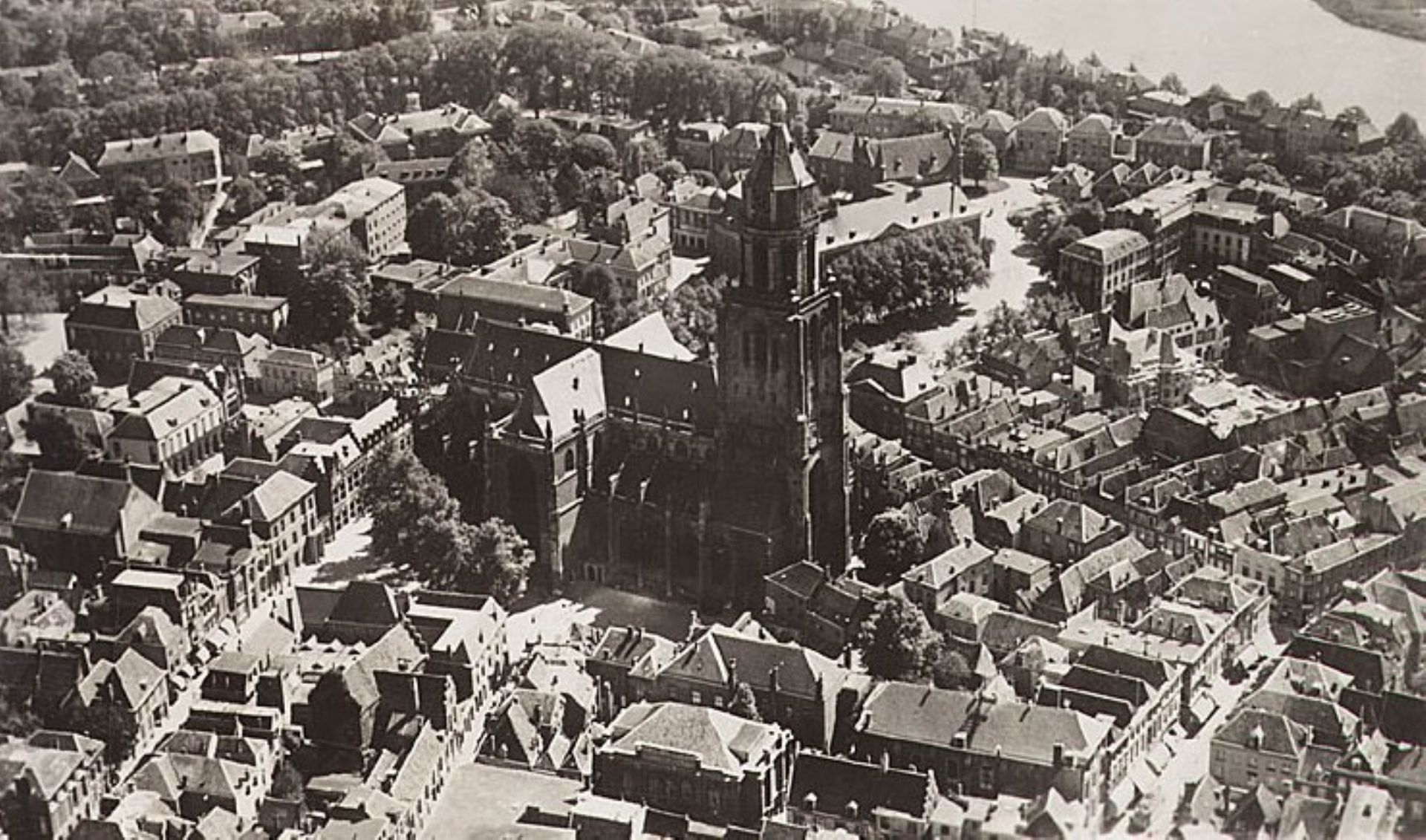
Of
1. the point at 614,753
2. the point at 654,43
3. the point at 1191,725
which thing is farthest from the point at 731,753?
the point at 654,43

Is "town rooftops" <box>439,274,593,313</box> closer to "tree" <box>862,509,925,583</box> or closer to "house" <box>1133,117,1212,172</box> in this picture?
"tree" <box>862,509,925,583</box>

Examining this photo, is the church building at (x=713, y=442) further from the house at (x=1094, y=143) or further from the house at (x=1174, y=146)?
the house at (x=1094, y=143)

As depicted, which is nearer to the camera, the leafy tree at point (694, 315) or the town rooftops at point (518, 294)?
the leafy tree at point (694, 315)

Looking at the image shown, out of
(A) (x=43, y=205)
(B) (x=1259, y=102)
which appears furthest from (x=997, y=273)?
(A) (x=43, y=205)

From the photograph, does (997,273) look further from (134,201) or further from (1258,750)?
(1258,750)

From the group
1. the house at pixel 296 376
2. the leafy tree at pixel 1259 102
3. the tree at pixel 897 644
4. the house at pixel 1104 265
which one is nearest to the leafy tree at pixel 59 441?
the house at pixel 296 376
